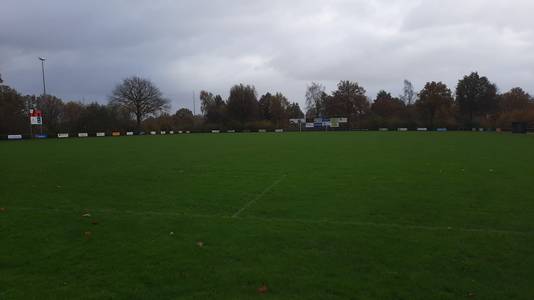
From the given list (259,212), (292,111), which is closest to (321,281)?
(259,212)

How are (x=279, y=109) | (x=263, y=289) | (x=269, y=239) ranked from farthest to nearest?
1. (x=279, y=109)
2. (x=269, y=239)
3. (x=263, y=289)

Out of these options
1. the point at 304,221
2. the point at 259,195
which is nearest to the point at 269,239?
the point at 304,221

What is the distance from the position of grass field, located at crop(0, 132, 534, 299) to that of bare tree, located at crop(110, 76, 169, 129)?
75726 mm

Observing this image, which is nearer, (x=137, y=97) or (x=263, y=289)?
(x=263, y=289)

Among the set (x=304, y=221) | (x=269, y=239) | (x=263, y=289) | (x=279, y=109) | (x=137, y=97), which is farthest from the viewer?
(x=279, y=109)

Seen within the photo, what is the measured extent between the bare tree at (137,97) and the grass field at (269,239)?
248 feet

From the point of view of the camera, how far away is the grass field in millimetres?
4168

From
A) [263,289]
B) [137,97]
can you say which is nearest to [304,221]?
[263,289]

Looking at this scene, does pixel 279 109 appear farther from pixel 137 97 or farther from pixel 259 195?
pixel 259 195

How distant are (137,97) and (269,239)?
3263 inches

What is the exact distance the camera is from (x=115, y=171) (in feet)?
46.3

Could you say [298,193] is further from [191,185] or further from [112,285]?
[112,285]

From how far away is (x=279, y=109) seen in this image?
104 meters

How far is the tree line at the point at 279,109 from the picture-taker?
6600 cm
